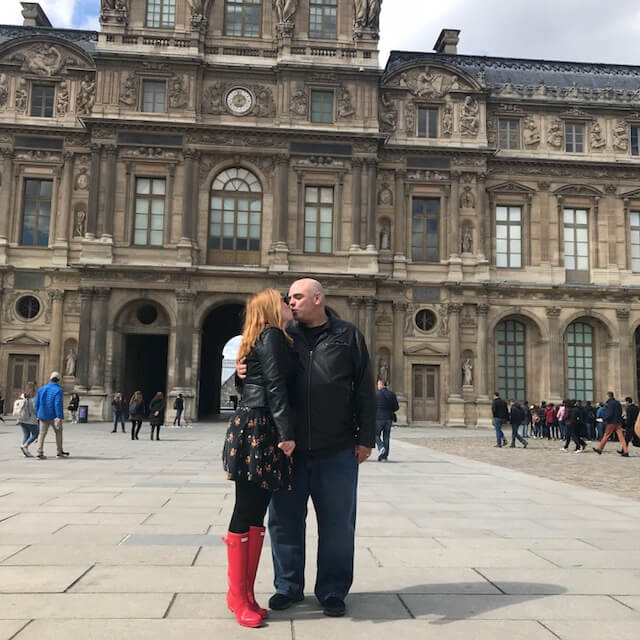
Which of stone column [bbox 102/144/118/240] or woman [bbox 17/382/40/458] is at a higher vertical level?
stone column [bbox 102/144/118/240]

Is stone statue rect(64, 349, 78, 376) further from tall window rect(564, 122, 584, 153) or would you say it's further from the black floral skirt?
the black floral skirt

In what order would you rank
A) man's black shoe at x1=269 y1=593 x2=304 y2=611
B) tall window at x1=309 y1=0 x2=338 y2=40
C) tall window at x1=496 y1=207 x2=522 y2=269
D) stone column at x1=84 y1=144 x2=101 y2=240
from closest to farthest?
man's black shoe at x1=269 y1=593 x2=304 y2=611 < stone column at x1=84 y1=144 x2=101 y2=240 < tall window at x1=309 y1=0 x2=338 y2=40 < tall window at x1=496 y1=207 x2=522 y2=269

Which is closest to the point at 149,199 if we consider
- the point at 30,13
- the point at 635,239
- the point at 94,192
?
the point at 94,192

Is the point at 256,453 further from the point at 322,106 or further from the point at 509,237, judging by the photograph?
the point at 509,237

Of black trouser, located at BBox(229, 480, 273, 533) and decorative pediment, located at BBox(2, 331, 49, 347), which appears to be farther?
decorative pediment, located at BBox(2, 331, 49, 347)

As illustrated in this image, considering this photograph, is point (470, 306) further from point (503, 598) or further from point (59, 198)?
point (503, 598)

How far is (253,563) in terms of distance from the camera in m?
4.51

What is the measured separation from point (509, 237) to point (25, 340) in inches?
940

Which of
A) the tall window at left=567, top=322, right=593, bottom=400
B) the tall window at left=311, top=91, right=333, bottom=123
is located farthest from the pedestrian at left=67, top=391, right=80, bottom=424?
the tall window at left=567, top=322, right=593, bottom=400

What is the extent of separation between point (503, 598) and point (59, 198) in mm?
33488

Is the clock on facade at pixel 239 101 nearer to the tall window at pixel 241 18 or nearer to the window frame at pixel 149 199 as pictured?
the tall window at pixel 241 18

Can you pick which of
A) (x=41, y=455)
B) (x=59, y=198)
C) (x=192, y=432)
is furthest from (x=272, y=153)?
(x=41, y=455)

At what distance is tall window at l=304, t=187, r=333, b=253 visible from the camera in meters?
34.2

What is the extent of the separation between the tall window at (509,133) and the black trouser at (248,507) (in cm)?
3519
